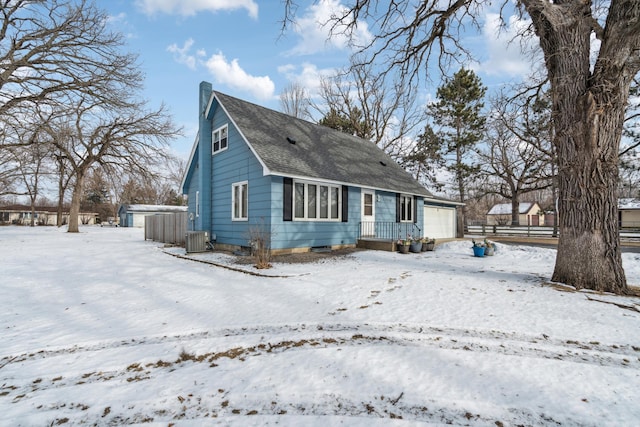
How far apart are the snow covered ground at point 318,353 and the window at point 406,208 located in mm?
8699

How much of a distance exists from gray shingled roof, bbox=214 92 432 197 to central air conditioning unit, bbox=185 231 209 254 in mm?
4094

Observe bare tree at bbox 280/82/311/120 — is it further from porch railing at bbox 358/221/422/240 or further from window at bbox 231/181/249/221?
window at bbox 231/181/249/221

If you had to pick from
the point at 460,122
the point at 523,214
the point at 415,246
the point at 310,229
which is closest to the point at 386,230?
the point at 415,246

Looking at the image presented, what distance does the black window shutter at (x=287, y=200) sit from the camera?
33.2 ft

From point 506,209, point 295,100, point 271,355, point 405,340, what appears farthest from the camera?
point 506,209

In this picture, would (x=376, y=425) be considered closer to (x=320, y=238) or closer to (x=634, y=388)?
(x=634, y=388)

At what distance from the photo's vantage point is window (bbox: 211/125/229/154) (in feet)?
39.4

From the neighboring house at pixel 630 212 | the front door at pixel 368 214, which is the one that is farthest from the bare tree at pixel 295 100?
the neighboring house at pixel 630 212

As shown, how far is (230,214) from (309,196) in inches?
127

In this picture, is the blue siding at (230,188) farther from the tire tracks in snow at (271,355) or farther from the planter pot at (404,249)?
the tire tracks in snow at (271,355)

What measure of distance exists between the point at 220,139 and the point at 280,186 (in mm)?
4166

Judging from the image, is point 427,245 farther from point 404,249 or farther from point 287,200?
point 287,200

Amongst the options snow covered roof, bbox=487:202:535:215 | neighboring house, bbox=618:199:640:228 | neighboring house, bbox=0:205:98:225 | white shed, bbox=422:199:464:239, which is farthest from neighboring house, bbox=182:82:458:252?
neighboring house, bbox=0:205:98:225

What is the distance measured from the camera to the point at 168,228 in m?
15.7
